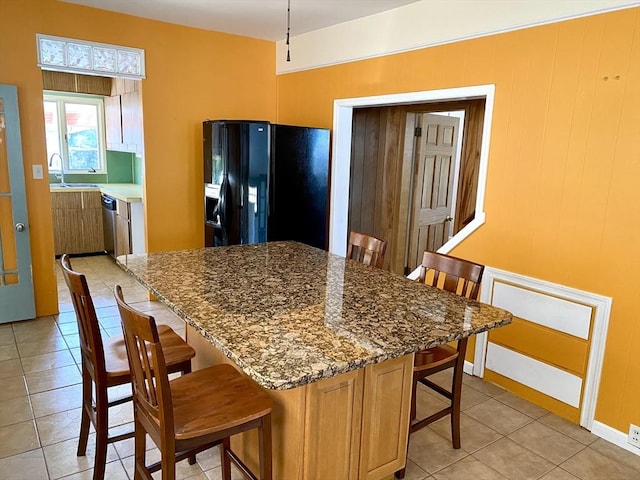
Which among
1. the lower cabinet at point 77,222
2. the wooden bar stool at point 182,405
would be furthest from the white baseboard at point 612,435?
the lower cabinet at point 77,222

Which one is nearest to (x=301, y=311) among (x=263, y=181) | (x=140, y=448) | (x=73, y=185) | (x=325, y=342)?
(x=325, y=342)

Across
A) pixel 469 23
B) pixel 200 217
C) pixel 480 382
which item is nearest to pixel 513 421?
pixel 480 382

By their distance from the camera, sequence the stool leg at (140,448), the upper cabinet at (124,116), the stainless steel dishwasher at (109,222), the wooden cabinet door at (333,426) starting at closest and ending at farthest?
1. the wooden cabinet door at (333,426)
2. the stool leg at (140,448)
3. the upper cabinet at (124,116)
4. the stainless steel dishwasher at (109,222)

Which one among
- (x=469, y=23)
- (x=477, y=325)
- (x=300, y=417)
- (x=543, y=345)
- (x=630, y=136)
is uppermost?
(x=469, y=23)

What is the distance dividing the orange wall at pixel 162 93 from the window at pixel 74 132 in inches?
101

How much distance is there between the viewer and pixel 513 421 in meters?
2.73

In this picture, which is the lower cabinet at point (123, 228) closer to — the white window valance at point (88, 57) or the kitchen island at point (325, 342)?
the white window valance at point (88, 57)

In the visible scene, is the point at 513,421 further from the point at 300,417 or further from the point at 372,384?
the point at 300,417

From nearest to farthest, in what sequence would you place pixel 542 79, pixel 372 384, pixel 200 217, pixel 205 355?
pixel 372 384, pixel 205 355, pixel 542 79, pixel 200 217

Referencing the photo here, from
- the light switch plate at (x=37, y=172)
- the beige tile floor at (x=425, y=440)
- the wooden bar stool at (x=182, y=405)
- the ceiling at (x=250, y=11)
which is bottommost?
the beige tile floor at (x=425, y=440)

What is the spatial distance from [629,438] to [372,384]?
1.71 metres

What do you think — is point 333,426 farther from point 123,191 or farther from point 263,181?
point 123,191

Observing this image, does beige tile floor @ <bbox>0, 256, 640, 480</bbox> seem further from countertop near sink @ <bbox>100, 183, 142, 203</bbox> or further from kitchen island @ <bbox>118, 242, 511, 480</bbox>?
countertop near sink @ <bbox>100, 183, 142, 203</bbox>

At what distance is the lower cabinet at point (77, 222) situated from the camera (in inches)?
227
